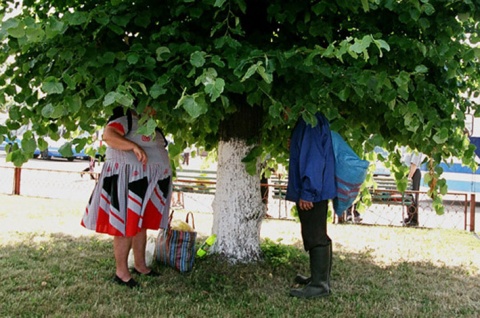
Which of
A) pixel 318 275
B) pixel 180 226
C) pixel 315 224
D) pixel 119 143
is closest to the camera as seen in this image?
pixel 119 143

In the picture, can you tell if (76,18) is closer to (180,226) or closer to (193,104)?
(193,104)

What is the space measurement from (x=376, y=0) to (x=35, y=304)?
10.3 feet

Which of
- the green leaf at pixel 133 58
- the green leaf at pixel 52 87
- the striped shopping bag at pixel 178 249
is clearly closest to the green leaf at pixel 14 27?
the green leaf at pixel 52 87

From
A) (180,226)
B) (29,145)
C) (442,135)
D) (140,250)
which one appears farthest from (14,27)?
(180,226)

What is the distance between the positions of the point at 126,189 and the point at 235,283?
1.24m

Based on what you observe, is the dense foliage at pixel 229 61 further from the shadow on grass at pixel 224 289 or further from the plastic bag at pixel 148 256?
the plastic bag at pixel 148 256

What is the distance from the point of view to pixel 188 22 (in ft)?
11.4

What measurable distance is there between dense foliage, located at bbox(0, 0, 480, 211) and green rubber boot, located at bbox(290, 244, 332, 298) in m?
0.98

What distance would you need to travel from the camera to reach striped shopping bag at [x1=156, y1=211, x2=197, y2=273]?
4406mm

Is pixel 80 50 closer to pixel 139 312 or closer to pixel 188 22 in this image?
pixel 188 22

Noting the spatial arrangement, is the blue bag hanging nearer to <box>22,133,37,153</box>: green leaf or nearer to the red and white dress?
the red and white dress

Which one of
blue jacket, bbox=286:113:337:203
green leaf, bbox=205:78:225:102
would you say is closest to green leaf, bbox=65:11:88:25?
green leaf, bbox=205:78:225:102

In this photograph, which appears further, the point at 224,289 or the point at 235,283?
the point at 235,283

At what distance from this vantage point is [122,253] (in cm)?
396
